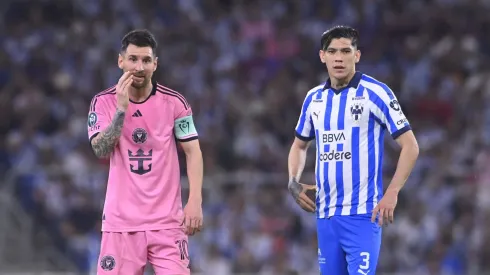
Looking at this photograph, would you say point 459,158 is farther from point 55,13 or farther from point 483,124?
point 55,13

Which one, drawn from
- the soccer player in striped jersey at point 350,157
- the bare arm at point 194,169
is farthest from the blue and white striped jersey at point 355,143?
the bare arm at point 194,169

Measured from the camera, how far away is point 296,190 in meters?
8.51

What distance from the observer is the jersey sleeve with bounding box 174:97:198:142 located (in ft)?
26.6

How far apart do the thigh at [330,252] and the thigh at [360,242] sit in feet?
0.21

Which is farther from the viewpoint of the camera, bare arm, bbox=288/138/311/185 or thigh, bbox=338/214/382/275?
bare arm, bbox=288/138/311/185

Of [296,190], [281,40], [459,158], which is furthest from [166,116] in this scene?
[281,40]

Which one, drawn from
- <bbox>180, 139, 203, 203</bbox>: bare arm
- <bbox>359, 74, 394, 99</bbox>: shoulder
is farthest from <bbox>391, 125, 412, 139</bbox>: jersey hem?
<bbox>180, 139, 203, 203</bbox>: bare arm

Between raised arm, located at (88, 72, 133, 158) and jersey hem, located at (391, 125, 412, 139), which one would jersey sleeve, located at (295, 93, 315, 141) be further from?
raised arm, located at (88, 72, 133, 158)

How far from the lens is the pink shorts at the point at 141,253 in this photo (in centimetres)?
787

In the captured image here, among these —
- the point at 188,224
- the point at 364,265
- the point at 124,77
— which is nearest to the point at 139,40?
the point at 124,77

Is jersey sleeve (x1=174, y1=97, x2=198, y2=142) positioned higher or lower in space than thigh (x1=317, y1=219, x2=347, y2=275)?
higher

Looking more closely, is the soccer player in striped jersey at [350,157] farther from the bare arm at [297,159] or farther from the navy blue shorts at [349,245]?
the bare arm at [297,159]

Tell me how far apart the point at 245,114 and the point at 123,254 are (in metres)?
8.80

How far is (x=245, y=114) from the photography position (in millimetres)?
16562
